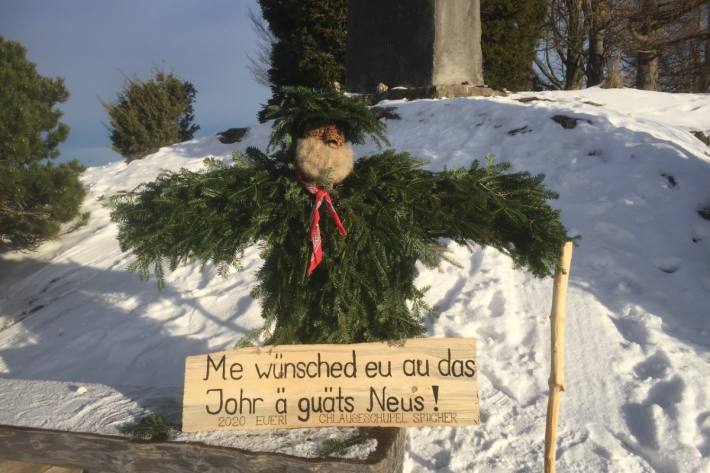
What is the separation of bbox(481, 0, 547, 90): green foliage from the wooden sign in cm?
1079

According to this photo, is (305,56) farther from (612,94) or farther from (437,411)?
(437,411)

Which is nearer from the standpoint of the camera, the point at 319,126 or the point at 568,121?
the point at 319,126

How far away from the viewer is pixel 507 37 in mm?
11930

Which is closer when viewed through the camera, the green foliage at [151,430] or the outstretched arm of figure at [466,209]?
the outstretched arm of figure at [466,209]

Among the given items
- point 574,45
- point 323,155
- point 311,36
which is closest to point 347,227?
point 323,155

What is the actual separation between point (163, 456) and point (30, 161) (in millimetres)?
5361

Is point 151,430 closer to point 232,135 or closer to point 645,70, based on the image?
point 232,135

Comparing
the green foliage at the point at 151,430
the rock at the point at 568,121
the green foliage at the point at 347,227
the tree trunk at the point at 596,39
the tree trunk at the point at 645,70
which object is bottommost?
the green foliage at the point at 151,430

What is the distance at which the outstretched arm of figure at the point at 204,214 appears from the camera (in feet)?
7.13

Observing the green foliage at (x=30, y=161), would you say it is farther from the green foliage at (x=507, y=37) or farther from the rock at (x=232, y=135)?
the green foliage at (x=507, y=37)

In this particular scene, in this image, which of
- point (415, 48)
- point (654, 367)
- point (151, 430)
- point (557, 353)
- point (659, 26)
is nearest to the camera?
point (557, 353)

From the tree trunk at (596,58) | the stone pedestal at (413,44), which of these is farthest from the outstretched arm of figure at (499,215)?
the tree trunk at (596,58)

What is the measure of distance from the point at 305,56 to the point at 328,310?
31.5 ft

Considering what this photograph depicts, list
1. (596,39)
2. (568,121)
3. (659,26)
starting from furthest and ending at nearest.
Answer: (596,39), (659,26), (568,121)
